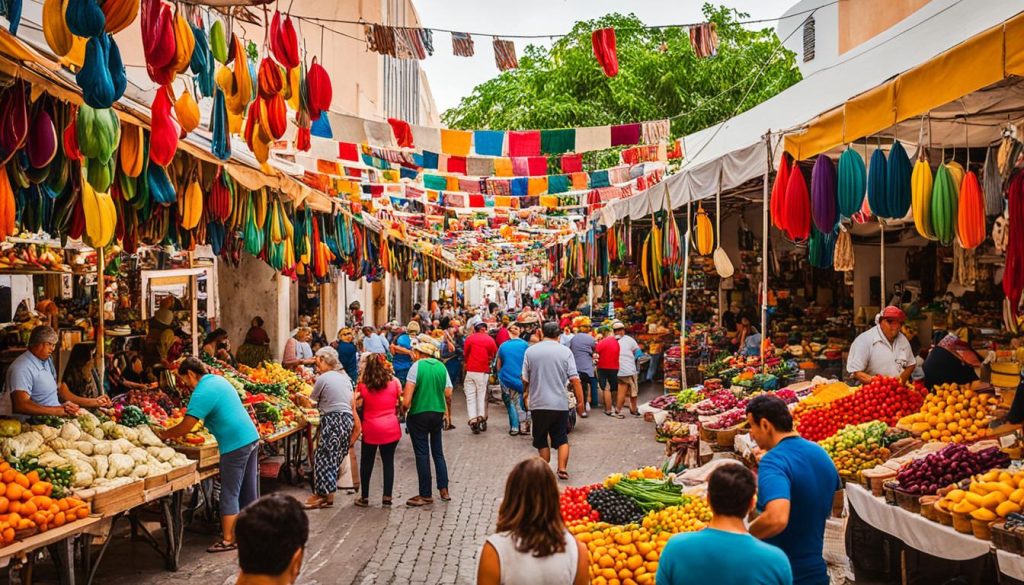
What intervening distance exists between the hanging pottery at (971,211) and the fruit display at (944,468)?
4.76 ft

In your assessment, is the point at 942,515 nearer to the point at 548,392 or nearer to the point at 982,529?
the point at 982,529

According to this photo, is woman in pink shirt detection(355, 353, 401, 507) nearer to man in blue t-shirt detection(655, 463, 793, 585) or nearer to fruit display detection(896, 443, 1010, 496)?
fruit display detection(896, 443, 1010, 496)

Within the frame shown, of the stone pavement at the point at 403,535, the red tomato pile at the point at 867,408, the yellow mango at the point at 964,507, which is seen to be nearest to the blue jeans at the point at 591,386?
the stone pavement at the point at 403,535

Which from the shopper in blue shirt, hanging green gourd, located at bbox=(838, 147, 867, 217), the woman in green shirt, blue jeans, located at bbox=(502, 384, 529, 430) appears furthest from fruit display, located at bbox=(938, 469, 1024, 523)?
blue jeans, located at bbox=(502, 384, 529, 430)

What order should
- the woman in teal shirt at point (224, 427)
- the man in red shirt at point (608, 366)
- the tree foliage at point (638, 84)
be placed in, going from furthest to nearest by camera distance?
the tree foliage at point (638, 84)
the man in red shirt at point (608, 366)
the woman in teal shirt at point (224, 427)

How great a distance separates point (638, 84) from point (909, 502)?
24.5 m

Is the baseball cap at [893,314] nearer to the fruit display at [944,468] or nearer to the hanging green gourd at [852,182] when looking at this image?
the hanging green gourd at [852,182]

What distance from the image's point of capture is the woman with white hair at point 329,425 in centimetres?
854

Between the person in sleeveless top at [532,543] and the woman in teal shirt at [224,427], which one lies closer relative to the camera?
the person in sleeveless top at [532,543]

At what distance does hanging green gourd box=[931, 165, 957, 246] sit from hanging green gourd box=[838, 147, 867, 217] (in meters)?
0.83

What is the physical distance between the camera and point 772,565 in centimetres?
306

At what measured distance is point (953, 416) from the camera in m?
6.55

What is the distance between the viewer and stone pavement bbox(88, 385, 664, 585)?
6.49m

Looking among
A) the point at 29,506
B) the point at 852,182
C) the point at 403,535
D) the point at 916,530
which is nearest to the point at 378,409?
the point at 403,535
